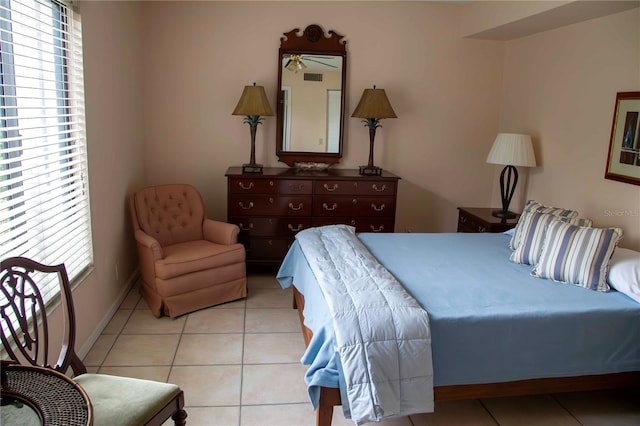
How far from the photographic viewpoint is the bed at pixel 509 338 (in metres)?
2.23

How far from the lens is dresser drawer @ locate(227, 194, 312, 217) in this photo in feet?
13.9

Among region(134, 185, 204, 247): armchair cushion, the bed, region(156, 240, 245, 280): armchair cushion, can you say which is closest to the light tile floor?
the bed

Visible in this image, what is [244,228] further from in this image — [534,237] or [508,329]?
[508,329]

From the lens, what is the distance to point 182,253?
3.62 m

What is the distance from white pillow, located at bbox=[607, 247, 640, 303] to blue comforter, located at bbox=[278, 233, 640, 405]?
42 mm

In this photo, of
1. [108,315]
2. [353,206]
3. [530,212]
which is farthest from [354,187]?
[108,315]

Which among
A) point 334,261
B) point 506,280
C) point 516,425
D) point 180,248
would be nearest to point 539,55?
point 506,280

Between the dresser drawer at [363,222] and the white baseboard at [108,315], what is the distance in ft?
5.16

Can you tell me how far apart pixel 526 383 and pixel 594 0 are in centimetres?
229

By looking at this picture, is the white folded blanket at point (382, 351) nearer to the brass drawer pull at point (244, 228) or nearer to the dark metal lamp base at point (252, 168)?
the brass drawer pull at point (244, 228)

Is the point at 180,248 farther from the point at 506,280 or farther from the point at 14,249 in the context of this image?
the point at 506,280

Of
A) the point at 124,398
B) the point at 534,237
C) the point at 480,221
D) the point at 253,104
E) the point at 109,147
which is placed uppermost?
the point at 253,104

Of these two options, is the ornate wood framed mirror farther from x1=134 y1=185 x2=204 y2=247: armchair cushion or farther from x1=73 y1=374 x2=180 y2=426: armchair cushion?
x1=73 y1=374 x2=180 y2=426: armchair cushion

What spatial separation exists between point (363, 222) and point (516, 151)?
1395mm
